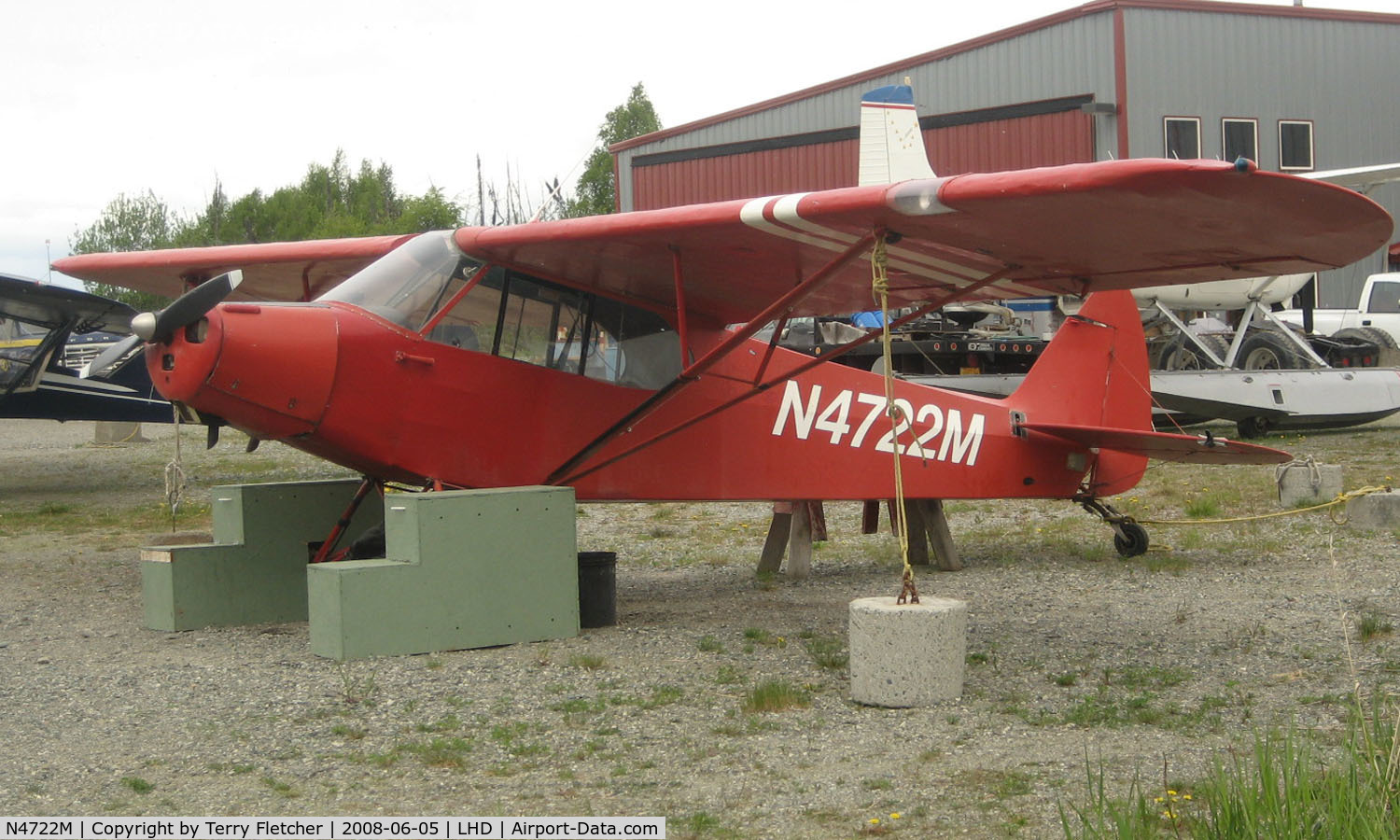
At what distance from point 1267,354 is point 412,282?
16.2 m

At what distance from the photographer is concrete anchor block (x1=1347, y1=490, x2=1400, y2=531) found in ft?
33.5

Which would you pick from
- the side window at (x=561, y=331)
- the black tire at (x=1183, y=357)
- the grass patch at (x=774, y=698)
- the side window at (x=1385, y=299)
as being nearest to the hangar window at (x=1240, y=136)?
the side window at (x=1385, y=299)

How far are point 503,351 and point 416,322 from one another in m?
0.56

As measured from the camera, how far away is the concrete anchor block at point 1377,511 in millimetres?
10203

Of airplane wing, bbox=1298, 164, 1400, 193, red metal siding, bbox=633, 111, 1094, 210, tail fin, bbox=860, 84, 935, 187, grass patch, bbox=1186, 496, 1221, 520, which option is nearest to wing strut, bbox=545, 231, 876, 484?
grass patch, bbox=1186, 496, 1221, 520

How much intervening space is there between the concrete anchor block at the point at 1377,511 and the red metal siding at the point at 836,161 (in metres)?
15.3

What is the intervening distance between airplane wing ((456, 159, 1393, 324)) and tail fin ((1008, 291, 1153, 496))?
2017mm

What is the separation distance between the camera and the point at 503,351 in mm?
7477

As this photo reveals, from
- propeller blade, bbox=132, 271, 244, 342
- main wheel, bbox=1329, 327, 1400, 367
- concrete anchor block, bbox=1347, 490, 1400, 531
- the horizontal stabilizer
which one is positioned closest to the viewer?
propeller blade, bbox=132, 271, 244, 342

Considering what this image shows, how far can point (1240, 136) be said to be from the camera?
88.5 ft

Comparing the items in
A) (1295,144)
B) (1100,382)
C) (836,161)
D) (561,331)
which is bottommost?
(1100,382)

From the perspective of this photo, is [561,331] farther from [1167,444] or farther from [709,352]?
[1167,444]

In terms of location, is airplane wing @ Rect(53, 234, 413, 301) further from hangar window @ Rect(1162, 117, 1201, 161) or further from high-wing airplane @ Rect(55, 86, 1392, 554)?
hangar window @ Rect(1162, 117, 1201, 161)

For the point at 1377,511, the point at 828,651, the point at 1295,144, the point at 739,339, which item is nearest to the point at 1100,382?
the point at 1377,511
